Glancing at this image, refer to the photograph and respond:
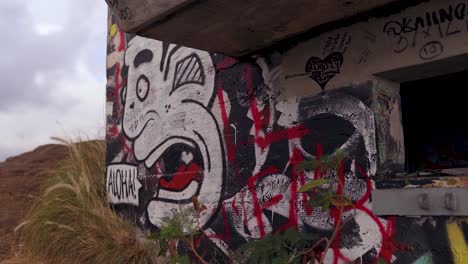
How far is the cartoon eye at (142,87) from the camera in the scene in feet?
18.9

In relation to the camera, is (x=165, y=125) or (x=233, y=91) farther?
Result: (x=165, y=125)

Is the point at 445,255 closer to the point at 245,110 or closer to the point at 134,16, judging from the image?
the point at 245,110

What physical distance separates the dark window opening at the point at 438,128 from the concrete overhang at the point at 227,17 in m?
2.50

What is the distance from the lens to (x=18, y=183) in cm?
945

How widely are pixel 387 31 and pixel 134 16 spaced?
181cm

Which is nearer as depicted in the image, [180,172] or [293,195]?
[293,195]

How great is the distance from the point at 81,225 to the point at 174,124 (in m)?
1.84

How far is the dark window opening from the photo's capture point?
5.62 meters

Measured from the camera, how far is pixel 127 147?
237 inches

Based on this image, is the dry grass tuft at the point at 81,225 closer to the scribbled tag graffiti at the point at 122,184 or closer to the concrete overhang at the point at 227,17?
the scribbled tag graffiti at the point at 122,184

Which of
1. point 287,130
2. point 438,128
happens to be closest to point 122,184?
point 287,130

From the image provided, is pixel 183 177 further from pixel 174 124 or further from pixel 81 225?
pixel 81 225

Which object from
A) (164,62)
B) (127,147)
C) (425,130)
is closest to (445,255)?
(425,130)

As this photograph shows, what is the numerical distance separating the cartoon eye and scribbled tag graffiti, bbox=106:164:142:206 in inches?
34.3
